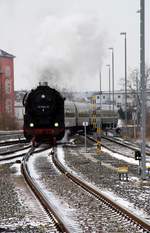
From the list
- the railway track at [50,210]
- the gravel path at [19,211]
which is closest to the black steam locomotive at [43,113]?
the gravel path at [19,211]

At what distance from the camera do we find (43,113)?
117ft

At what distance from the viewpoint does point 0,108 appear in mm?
85625

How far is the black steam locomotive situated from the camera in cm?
A: 3534

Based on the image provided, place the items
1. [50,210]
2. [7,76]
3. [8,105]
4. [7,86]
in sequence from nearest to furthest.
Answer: [50,210]
[8,105]
[7,86]
[7,76]

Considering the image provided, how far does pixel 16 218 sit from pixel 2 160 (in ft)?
50.4

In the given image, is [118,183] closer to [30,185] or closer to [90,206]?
[30,185]

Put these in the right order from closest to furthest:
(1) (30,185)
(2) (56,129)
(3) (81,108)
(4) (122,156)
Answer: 1. (1) (30,185)
2. (4) (122,156)
3. (2) (56,129)
4. (3) (81,108)

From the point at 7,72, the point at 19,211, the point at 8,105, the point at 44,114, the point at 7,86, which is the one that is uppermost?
the point at 7,72

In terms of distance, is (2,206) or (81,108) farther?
(81,108)

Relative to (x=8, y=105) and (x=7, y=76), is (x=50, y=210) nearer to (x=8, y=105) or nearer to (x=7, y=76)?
(x=8, y=105)

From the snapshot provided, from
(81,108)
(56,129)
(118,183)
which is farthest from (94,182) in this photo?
(81,108)

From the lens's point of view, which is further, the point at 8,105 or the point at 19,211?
the point at 8,105

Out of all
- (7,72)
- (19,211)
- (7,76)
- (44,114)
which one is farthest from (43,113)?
(7,72)

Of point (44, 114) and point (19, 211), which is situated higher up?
point (44, 114)
